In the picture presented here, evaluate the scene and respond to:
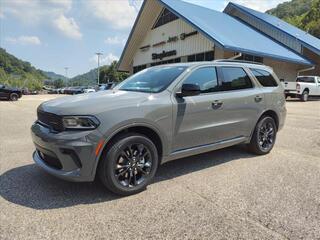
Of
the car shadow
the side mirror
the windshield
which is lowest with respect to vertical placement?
the car shadow

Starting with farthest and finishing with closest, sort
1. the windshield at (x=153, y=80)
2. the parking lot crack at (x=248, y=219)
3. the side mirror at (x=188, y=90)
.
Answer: the windshield at (x=153, y=80) < the side mirror at (x=188, y=90) < the parking lot crack at (x=248, y=219)

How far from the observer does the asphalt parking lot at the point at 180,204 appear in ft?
9.78

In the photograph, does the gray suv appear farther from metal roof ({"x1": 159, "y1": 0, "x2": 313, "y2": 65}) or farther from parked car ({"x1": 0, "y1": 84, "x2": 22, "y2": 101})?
parked car ({"x1": 0, "y1": 84, "x2": 22, "y2": 101})

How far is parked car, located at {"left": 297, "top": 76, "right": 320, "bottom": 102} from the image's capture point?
2072 cm

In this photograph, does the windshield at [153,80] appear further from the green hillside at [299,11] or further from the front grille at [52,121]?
the green hillside at [299,11]

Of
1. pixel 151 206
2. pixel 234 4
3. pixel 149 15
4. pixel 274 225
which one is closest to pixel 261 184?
pixel 274 225

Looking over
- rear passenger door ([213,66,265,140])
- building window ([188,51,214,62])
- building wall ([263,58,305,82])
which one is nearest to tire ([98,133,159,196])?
rear passenger door ([213,66,265,140])

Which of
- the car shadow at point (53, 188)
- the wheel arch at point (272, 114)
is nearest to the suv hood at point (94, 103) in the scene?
the car shadow at point (53, 188)

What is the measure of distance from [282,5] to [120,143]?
91.1 m

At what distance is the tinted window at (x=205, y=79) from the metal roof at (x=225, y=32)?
13.3 meters

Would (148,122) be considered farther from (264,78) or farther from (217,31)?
(217,31)

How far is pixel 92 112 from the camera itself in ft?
11.7

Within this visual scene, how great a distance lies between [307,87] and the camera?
69.1ft

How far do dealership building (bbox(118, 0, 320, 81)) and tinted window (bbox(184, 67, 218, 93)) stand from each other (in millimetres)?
13353
